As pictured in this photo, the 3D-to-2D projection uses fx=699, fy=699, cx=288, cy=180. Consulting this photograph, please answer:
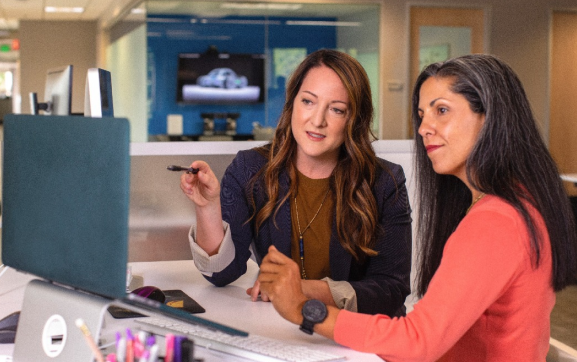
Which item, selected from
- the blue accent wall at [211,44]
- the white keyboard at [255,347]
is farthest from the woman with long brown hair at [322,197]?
the blue accent wall at [211,44]

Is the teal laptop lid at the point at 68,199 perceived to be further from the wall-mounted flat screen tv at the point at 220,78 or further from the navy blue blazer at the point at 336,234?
the wall-mounted flat screen tv at the point at 220,78

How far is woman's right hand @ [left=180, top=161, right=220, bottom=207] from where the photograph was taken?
1.70 m

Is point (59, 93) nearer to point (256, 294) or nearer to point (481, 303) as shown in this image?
point (256, 294)

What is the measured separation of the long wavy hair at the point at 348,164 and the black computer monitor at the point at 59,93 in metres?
0.55

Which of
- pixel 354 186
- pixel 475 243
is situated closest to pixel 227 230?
pixel 354 186

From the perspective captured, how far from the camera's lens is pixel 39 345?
1.12 m

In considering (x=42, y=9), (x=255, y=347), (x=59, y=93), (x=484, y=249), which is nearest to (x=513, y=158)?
(x=484, y=249)

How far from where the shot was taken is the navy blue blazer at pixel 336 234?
188cm

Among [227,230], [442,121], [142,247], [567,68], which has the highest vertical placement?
[567,68]

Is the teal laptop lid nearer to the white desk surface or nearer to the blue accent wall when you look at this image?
the white desk surface

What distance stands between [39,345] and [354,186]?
40.5 inches

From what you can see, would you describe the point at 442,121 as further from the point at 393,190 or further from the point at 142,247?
the point at 142,247

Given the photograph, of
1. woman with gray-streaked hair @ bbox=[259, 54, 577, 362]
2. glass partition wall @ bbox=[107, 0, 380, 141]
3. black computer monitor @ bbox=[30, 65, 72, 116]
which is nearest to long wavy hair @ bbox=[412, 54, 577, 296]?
woman with gray-streaked hair @ bbox=[259, 54, 577, 362]

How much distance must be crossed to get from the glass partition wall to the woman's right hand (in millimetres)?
5737
